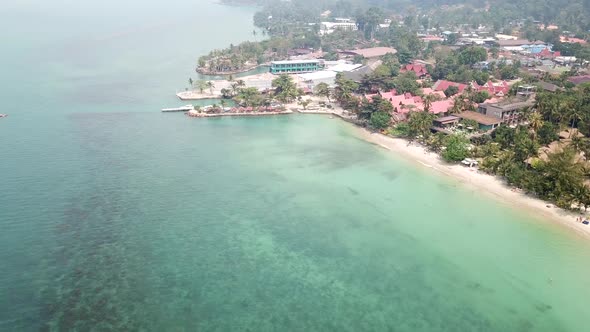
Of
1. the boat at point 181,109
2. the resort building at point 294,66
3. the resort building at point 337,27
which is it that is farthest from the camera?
the resort building at point 337,27

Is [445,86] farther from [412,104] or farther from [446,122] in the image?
[446,122]

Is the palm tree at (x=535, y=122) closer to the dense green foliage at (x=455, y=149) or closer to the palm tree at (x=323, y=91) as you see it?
the dense green foliage at (x=455, y=149)

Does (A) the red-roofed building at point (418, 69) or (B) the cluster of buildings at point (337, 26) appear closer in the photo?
(A) the red-roofed building at point (418, 69)

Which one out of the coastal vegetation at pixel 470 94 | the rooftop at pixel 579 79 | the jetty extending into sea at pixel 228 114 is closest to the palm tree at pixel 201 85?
the coastal vegetation at pixel 470 94

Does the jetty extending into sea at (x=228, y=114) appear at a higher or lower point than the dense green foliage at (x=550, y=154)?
higher

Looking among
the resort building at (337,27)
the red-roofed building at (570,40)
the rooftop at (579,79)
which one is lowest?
the rooftop at (579,79)

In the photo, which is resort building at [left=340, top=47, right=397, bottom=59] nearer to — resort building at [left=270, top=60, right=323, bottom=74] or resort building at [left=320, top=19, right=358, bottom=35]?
resort building at [left=270, top=60, right=323, bottom=74]
